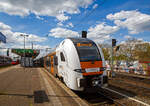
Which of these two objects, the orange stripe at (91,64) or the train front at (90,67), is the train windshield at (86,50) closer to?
the train front at (90,67)

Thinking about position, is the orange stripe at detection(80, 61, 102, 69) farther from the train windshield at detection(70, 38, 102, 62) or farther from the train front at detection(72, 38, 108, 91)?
the train windshield at detection(70, 38, 102, 62)

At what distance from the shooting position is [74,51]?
713cm

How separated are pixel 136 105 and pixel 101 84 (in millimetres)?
1889

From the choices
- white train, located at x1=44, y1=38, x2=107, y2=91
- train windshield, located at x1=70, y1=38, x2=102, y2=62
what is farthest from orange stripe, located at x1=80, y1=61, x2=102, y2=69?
train windshield, located at x1=70, y1=38, x2=102, y2=62

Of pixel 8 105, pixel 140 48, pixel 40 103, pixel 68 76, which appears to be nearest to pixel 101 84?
pixel 68 76

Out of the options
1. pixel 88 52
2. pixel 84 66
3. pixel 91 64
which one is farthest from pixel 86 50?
pixel 84 66

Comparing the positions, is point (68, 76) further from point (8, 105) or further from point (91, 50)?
point (8, 105)

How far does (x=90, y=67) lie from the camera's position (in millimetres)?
6859

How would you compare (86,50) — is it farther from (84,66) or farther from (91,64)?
(84,66)

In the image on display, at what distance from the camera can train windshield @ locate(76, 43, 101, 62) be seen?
7096 mm

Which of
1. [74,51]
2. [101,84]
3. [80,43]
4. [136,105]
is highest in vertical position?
[80,43]

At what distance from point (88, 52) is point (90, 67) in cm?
94

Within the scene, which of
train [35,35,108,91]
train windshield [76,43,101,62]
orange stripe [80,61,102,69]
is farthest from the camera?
train windshield [76,43,101,62]

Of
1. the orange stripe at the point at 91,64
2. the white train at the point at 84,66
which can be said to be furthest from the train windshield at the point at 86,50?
the orange stripe at the point at 91,64
